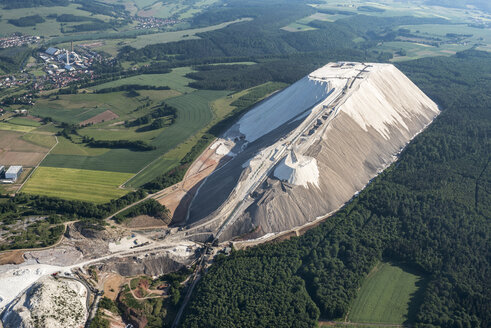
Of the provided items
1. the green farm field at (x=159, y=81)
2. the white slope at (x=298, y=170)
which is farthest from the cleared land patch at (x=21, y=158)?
the white slope at (x=298, y=170)

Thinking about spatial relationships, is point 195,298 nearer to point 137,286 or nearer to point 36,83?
point 137,286

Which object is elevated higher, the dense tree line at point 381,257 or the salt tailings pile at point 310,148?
the salt tailings pile at point 310,148

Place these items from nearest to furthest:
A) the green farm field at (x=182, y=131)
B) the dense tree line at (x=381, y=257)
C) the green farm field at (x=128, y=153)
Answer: the dense tree line at (x=381, y=257) < the green farm field at (x=182, y=131) < the green farm field at (x=128, y=153)

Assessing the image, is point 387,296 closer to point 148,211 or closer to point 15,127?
point 148,211

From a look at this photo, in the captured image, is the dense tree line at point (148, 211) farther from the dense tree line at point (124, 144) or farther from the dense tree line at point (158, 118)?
the dense tree line at point (158, 118)

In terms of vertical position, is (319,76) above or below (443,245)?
above

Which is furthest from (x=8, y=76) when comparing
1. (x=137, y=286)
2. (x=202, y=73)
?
(x=137, y=286)

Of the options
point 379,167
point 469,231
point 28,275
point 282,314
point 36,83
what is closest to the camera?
point 282,314
